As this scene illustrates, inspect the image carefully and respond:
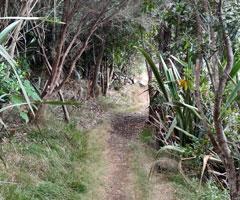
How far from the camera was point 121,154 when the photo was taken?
21.0ft

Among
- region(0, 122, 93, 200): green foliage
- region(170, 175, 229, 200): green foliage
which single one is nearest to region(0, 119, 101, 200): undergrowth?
region(0, 122, 93, 200): green foliage

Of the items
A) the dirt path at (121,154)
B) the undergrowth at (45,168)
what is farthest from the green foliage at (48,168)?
the dirt path at (121,154)

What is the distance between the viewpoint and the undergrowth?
3955 millimetres

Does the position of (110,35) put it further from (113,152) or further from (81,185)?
(81,185)

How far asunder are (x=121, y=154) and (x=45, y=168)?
1.94 m

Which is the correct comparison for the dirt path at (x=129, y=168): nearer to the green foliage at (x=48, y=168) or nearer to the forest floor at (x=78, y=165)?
the forest floor at (x=78, y=165)

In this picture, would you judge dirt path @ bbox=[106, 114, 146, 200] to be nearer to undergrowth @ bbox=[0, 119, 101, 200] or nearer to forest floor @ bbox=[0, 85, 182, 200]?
forest floor @ bbox=[0, 85, 182, 200]

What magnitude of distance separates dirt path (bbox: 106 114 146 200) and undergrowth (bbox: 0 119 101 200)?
0.34 metres

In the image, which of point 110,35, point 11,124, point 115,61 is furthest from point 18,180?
point 115,61

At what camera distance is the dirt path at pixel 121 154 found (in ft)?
15.9

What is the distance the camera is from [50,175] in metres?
4.57

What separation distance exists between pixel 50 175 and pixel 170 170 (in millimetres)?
1750

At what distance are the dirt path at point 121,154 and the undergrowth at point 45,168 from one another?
1.12 ft

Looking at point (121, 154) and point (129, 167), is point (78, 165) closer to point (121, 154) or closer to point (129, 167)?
point (129, 167)
